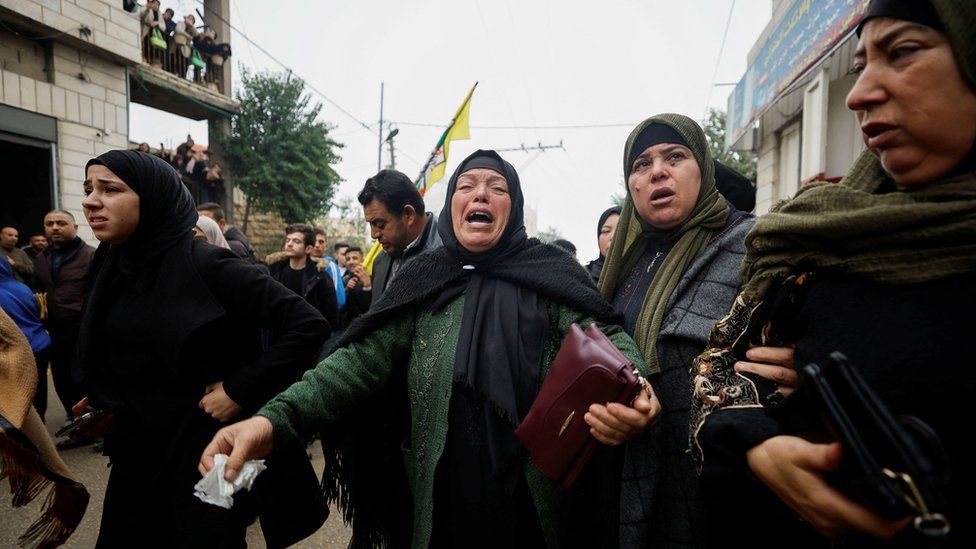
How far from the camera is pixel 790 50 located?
6.19 m

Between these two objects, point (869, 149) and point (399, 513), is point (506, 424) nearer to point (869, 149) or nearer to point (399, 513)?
point (399, 513)

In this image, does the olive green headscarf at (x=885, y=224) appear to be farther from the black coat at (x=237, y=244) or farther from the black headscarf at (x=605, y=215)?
the black coat at (x=237, y=244)

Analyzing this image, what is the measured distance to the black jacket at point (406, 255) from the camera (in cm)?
320

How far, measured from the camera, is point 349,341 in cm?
171

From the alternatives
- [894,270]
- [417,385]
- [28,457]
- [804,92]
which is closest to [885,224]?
[894,270]

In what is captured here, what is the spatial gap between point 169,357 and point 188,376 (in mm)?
120

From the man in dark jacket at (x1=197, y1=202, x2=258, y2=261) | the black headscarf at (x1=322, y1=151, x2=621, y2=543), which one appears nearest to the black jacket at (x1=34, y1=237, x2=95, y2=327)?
the man in dark jacket at (x1=197, y1=202, x2=258, y2=261)

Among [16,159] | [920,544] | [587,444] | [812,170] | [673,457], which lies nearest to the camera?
[920,544]

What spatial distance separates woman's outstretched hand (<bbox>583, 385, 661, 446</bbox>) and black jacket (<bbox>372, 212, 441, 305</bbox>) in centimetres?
196

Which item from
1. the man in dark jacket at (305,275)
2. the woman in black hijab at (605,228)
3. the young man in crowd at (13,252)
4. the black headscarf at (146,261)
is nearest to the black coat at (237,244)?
the man in dark jacket at (305,275)

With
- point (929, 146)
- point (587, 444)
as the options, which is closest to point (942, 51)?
point (929, 146)

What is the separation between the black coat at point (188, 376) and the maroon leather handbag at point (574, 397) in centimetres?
107

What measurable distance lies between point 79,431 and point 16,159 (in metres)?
10.5

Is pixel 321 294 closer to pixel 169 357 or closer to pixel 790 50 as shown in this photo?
pixel 169 357
